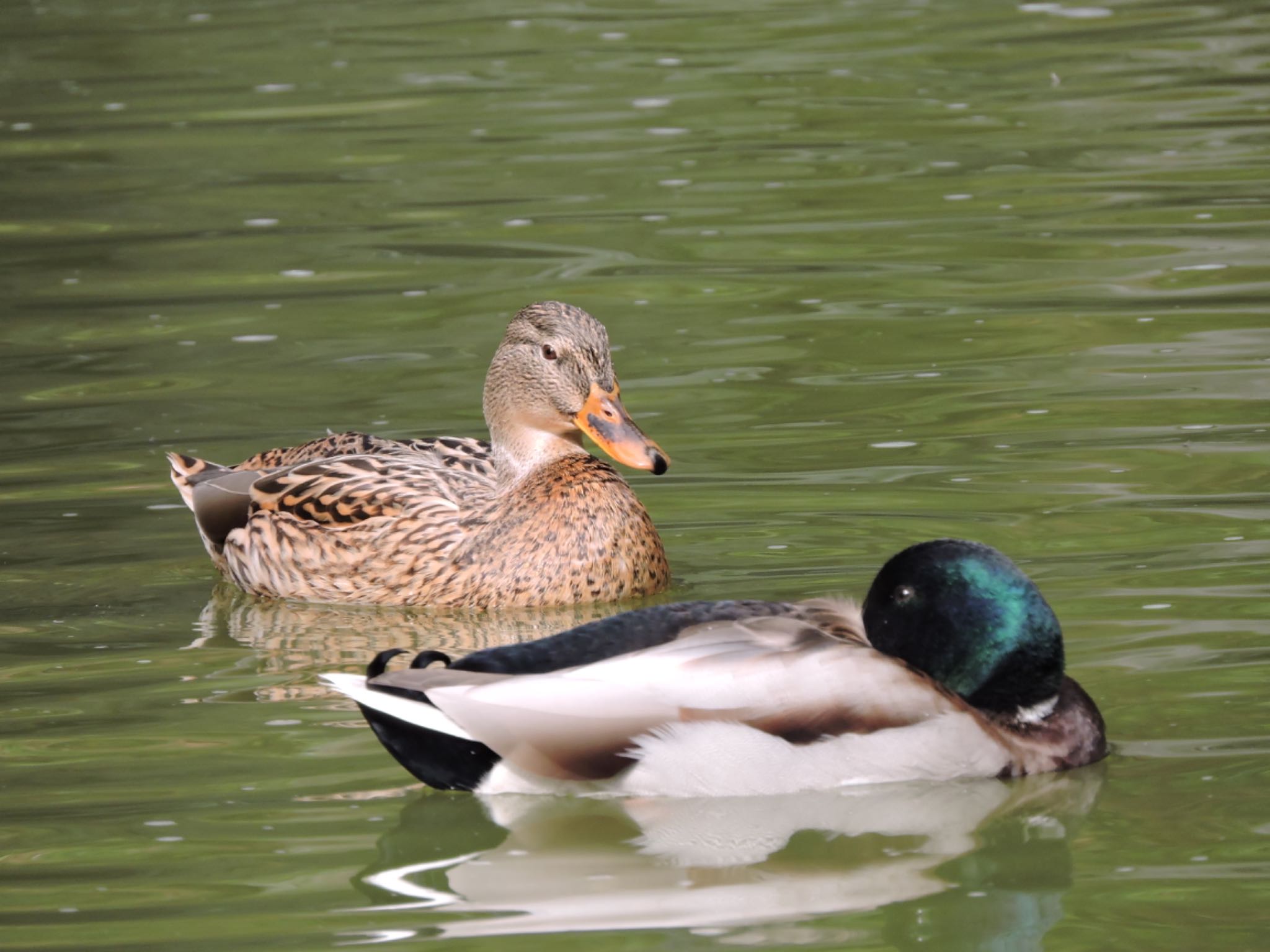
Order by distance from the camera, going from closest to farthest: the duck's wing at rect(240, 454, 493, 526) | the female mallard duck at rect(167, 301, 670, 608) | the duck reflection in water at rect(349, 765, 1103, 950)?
the duck reflection in water at rect(349, 765, 1103, 950), the female mallard duck at rect(167, 301, 670, 608), the duck's wing at rect(240, 454, 493, 526)

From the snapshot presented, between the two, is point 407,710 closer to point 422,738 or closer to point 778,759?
point 422,738

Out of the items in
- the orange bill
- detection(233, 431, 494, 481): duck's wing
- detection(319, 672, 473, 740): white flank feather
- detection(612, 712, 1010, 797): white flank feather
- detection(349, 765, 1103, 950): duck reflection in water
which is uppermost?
the orange bill

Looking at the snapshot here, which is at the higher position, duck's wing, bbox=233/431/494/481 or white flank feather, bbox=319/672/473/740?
white flank feather, bbox=319/672/473/740

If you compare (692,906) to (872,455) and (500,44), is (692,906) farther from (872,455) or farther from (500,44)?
(500,44)

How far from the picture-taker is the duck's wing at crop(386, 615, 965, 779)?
5.66 meters

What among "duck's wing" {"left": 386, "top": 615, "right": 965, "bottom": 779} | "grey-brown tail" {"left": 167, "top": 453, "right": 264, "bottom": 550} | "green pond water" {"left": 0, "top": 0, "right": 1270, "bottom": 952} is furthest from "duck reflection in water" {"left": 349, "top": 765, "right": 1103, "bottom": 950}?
"grey-brown tail" {"left": 167, "top": 453, "right": 264, "bottom": 550}

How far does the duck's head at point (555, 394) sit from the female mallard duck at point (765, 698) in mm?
2321

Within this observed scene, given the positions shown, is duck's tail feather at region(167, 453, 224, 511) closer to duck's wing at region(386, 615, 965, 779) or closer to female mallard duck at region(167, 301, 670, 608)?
female mallard duck at region(167, 301, 670, 608)

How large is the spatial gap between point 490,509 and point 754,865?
330 centimetres

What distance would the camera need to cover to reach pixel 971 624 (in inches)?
233

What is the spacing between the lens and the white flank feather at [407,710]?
18.9 feet

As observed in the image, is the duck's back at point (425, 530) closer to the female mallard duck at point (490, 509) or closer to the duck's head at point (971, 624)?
the female mallard duck at point (490, 509)

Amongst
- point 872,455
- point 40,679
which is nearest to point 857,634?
point 40,679

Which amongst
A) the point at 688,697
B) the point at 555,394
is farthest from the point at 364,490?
the point at 688,697
